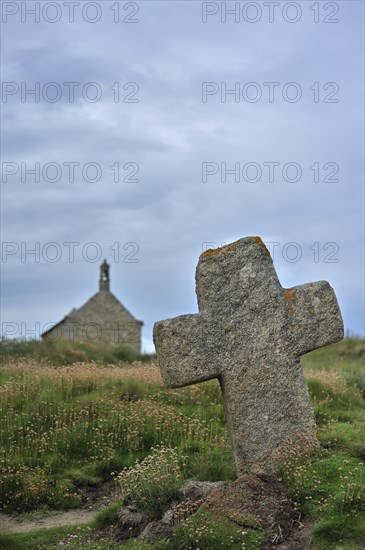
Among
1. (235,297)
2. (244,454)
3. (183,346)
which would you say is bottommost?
(244,454)

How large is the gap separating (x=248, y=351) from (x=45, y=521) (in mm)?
4259

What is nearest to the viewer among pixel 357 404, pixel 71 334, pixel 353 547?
pixel 353 547

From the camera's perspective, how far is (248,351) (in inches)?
416

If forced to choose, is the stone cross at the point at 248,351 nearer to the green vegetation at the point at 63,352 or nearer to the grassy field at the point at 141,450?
the grassy field at the point at 141,450

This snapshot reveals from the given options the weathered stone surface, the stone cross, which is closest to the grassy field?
the weathered stone surface

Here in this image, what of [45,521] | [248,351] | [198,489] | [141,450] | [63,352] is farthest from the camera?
[63,352]

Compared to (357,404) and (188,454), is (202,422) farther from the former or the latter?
(357,404)

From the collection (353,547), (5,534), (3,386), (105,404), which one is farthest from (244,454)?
(3,386)

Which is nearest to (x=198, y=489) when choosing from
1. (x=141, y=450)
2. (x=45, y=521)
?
(x=45, y=521)

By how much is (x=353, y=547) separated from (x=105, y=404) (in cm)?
795

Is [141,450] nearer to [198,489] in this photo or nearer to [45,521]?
[45,521]

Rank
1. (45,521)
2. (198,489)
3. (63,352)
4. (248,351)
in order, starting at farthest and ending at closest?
(63,352) → (45,521) → (248,351) → (198,489)

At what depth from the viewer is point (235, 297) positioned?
1065cm

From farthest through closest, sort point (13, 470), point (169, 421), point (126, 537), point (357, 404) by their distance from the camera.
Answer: point (357, 404) < point (169, 421) < point (13, 470) < point (126, 537)
